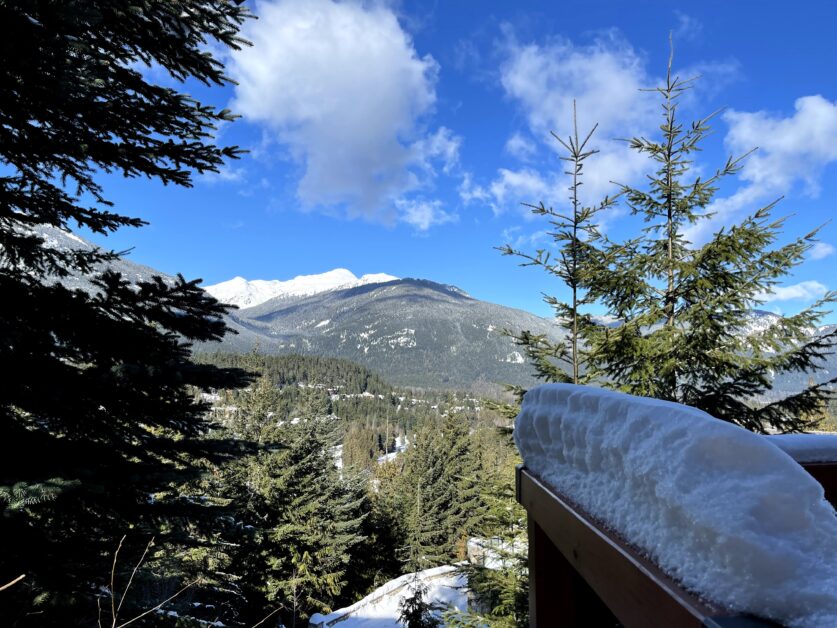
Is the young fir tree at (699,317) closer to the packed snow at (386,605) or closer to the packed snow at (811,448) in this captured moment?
the packed snow at (811,448)

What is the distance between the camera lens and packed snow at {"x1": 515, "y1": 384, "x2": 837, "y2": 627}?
1.89 ft

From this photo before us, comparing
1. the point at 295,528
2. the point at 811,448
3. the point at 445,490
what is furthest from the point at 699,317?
the point at 445,490

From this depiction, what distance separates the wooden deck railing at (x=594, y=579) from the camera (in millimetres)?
669

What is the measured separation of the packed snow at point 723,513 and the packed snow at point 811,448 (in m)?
0.88

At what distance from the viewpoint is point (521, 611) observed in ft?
20.9

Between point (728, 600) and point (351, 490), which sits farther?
point (351, 490)

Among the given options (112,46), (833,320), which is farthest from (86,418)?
(833,320)

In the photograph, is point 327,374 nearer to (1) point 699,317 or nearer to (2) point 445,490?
(2) point 445,490

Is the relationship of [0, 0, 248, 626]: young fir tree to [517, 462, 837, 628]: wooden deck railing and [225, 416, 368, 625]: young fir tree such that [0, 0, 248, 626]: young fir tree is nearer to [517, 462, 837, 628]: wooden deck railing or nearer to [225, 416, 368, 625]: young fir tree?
[517, 462, 837, 628]: wooden deck railing

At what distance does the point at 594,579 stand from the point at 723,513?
1.64 ft

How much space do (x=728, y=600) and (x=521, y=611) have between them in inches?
283

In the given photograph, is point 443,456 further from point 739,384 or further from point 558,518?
point 558,518

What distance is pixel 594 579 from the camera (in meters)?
1.00

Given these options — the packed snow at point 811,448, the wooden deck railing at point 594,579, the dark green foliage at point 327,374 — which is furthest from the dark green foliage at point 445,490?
the dark green foliage at point 327,374
